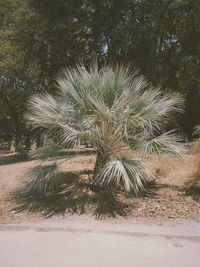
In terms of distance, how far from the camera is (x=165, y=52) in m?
13.8

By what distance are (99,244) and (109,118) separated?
2613 mm

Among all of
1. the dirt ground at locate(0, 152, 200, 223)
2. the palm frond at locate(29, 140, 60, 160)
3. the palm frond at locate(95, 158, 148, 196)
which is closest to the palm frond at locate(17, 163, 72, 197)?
the palm frond at locate(29, 140, 60, 160)

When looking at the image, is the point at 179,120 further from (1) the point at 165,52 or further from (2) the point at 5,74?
(2) the point at 5,74

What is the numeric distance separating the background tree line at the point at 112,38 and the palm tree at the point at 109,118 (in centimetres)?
553

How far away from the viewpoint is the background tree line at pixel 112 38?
11.6 m

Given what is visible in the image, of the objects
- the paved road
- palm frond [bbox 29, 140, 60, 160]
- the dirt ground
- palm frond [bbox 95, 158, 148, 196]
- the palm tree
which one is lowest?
the paved road

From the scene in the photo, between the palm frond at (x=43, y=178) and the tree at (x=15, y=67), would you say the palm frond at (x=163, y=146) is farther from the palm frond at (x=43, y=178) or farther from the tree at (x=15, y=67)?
the tree at (x=15, y=67)

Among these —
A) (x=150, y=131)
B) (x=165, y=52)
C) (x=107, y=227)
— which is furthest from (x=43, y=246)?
(x=165, y=52)

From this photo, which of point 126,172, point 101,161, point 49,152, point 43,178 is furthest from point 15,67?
point 126,172

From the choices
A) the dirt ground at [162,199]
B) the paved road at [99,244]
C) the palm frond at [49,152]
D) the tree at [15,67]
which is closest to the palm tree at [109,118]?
the palm frond at [49,152]

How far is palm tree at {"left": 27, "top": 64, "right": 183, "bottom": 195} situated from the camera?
20.1 feet

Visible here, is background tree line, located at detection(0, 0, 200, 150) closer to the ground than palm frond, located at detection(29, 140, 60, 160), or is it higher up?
higher up

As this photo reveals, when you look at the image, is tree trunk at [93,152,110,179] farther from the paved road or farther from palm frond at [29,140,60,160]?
the paved road

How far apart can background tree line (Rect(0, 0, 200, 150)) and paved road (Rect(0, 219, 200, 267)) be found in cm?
791
